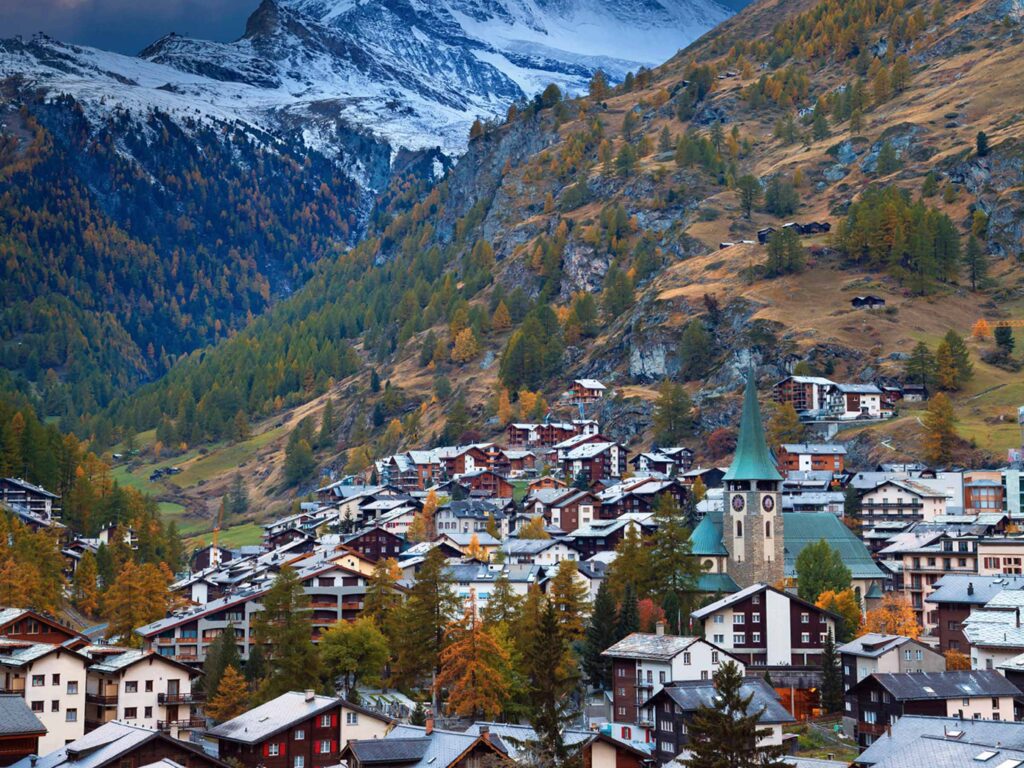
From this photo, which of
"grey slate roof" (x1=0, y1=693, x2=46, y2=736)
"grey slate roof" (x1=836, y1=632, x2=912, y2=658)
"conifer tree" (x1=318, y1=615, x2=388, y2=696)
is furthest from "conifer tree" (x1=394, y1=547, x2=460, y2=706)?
"grey slate roof" (x1=0, y1=693, x2=46, y2=736)

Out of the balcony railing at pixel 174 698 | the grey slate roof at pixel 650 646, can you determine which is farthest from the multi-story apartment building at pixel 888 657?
the balcony railing at pixel 174 698

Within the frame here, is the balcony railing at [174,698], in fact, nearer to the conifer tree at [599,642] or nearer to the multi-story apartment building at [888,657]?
the conifer tree at [599,642]

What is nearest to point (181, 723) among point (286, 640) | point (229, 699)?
point (229, 699)

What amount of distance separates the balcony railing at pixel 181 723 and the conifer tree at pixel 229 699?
1.58m

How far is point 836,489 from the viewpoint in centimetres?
16762

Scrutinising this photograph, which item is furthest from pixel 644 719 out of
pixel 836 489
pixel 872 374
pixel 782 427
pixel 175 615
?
pixel 872 374

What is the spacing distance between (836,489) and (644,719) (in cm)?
7937

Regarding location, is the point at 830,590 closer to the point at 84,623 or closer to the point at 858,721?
the point at 858,721

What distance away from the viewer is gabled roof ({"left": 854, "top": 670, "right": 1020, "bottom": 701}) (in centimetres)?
8456

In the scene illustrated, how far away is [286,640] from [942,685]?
40216mm

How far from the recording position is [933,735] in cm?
7119

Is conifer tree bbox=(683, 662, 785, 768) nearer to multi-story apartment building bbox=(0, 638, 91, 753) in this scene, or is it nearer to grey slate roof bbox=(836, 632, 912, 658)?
grey slate roof bbox=(836, 632, 912, 658)

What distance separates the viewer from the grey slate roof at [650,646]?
96.8 m

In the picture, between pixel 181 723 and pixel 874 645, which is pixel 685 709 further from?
pixel 181 723
